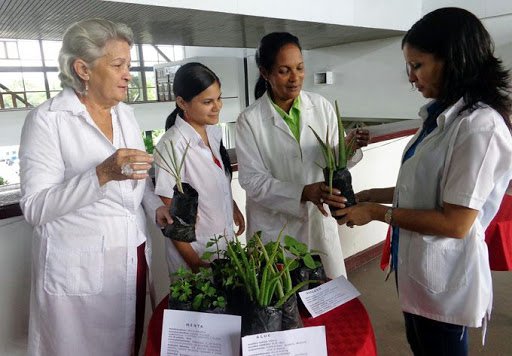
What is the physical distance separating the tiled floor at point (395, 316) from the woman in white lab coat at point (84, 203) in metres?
1.56

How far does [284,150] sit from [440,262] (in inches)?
31.0

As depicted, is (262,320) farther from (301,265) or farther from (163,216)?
(163,216)

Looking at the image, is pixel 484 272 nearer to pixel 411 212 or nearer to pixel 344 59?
pixel 411 212

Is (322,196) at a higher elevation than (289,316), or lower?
higher

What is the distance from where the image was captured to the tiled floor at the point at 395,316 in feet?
7.06

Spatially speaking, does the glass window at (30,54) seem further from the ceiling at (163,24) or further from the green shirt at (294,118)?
the green shirt at (294,118)

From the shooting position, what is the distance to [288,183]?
5.25ft

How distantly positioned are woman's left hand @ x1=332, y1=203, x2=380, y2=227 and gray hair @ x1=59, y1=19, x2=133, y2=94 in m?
0.93

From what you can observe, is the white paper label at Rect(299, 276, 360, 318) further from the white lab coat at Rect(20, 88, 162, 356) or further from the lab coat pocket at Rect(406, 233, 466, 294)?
the white lab coat at Rect(20, 88, 162, 356)

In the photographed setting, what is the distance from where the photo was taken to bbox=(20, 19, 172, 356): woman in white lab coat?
1142 millimetres

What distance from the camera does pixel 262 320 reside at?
2.98 ft

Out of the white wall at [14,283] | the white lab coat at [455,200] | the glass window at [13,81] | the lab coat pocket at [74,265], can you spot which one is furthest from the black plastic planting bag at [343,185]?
the glass window at [13,81]

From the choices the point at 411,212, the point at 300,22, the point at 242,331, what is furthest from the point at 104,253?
the point at 300,22

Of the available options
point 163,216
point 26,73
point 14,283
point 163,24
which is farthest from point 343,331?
point 26,73
